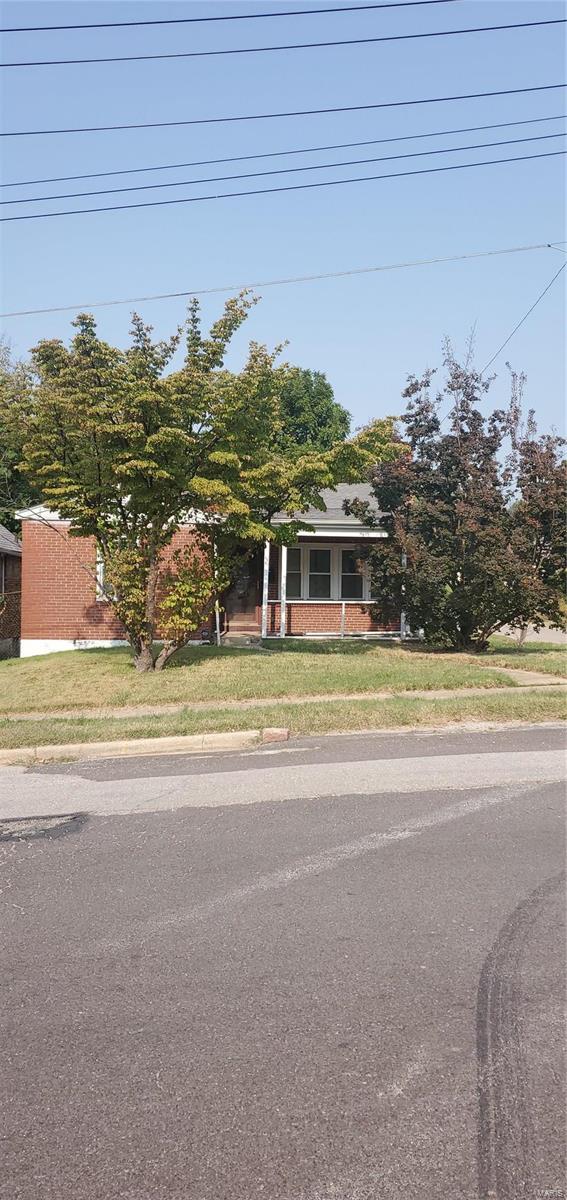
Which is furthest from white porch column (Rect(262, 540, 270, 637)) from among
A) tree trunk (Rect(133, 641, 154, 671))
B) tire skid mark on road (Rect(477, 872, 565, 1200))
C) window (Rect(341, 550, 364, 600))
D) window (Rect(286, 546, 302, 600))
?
tire skid mark on road (Rect(477, 872, 565, 1200))

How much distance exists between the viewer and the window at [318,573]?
1033 inches

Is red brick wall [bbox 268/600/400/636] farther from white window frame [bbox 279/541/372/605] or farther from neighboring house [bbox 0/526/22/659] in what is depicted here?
neighboring house [bbox 0/526/22/659]

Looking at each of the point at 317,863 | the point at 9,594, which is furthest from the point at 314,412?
the point at 317,863

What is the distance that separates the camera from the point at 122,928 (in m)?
4.80

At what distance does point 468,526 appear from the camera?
18.8m

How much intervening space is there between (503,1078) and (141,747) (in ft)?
24.0

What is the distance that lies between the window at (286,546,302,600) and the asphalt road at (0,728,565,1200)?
62.3 feet

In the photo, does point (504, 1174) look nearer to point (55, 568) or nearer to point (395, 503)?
point (395, 503)

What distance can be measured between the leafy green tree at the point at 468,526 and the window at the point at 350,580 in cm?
504

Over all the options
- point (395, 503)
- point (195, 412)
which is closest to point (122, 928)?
point (195, 412)

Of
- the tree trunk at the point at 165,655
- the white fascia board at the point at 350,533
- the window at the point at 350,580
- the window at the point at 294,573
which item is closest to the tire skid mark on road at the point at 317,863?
the tree trunk at the point at 165,655

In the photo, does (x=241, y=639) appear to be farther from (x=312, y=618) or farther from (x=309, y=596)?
(x=309, y=596)

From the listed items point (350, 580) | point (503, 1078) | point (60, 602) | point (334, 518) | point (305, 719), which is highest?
point (334, 518)

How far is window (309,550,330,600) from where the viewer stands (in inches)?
1033
